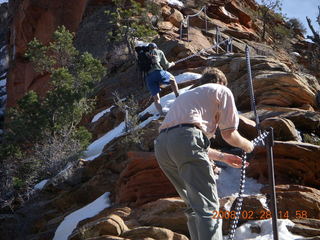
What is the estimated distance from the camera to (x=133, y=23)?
1998 cm

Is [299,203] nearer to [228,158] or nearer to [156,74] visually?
[228,158]

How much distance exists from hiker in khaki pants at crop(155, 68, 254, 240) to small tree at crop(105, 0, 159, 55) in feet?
49.5

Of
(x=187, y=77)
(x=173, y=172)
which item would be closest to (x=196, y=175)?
(x=173, y=172)

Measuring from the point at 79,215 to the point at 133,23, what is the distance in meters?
11.6

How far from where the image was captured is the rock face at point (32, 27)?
2941 cm

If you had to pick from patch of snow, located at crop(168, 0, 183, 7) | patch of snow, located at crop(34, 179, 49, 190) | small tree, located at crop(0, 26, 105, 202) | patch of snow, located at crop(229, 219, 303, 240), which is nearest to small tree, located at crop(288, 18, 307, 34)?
patch of snow, located at crop(168, 0, 183, 7)

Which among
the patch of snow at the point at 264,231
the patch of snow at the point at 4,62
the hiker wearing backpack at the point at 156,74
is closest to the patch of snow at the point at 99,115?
the hiker wearing backpack at the point at 156,74

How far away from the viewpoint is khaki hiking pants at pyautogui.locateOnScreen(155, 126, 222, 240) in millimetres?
3826

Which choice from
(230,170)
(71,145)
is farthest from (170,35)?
(230,170)

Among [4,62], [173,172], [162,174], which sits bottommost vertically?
[162,174]

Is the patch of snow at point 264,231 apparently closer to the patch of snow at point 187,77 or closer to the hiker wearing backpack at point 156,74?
the hiker wearing backpack at point 156,74

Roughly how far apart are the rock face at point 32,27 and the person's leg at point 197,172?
24.1 meters

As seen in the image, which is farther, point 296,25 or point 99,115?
point 296,25

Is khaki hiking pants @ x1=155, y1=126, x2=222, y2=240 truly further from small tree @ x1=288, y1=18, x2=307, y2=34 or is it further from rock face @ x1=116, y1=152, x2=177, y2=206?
small tree @ x1=288, y1=18, x2=307, y2=34
